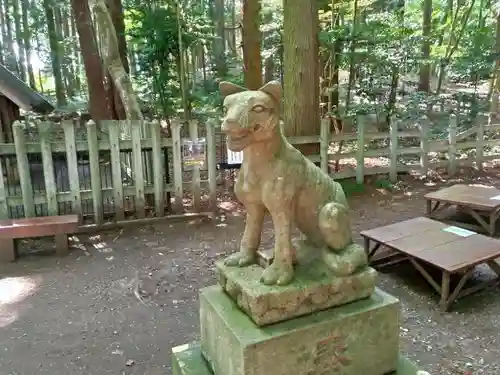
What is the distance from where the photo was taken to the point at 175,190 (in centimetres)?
664

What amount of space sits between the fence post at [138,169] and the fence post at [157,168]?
0.60 ft

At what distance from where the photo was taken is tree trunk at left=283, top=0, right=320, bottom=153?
732 cm

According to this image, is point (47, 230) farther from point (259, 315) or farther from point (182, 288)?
point (259, 315)

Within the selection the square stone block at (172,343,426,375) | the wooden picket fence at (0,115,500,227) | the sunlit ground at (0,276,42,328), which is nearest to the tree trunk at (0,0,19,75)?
the wooden picket fence at (0,115,500,227)

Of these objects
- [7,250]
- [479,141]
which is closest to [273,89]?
[7,250]

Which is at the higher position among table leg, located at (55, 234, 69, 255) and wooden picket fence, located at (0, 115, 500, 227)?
wooden picket fence, located at (0, 115, 500, 227)

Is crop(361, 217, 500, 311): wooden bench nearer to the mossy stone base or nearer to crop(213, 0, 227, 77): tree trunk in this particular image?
the mossy stone base

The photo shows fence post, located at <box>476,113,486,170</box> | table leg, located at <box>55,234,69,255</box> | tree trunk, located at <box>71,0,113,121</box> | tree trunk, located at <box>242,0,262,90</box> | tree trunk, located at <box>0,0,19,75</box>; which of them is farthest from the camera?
tree trunk, located at <box>0,0,19,75</box>

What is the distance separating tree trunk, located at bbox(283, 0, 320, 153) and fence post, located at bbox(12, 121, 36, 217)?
411 centimetres

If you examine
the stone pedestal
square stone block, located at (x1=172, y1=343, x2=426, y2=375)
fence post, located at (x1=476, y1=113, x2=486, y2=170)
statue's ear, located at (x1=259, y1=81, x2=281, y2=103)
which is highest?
statue's ear, located at (x1=259, y1=81, x2=281, y2=103)

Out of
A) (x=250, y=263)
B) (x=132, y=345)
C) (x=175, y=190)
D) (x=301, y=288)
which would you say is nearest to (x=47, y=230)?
(x=175, y=190)

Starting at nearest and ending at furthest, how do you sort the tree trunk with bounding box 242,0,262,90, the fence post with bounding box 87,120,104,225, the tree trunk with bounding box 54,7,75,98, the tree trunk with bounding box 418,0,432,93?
the fence post with bounding box 87,120,104,225 → the tree trunk with bounding box 242,0,262,90 → the tree trunk with bounding box 418,0,432,93 → the tree trunk with bounding box 54,7,75,98

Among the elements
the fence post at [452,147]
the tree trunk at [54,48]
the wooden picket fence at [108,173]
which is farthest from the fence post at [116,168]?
the tree trunk at [54,48]

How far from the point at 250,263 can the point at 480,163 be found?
321 inches
